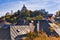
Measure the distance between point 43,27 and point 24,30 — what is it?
5.73 meters

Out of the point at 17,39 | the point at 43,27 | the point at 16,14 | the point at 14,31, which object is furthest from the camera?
the point at 16,14

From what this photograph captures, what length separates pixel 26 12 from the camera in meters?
46.3

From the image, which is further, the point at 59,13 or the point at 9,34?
the point at 59,13

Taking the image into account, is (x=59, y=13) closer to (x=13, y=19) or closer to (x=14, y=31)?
(x=13, y=19)

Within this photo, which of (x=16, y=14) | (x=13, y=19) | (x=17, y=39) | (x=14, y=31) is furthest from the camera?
(x=16, y=14)

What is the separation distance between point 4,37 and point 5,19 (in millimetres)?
23449

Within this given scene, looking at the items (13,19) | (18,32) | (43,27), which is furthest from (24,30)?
(13,19)

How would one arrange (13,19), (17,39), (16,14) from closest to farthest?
(17,39) < (13,19) < (16,14)

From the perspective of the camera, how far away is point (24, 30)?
2577 cm

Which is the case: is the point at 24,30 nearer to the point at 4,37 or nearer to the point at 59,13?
the point at 4,37

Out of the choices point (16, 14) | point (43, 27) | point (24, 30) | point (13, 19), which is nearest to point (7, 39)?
point (24, 30)

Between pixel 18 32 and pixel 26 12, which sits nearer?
pixel 18 32

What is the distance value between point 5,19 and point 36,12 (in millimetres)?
5995

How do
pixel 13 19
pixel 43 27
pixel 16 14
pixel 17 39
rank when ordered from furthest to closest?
pixel 16 14 → pixel 13 19 → pixel 43 27 → pixel 17 39
